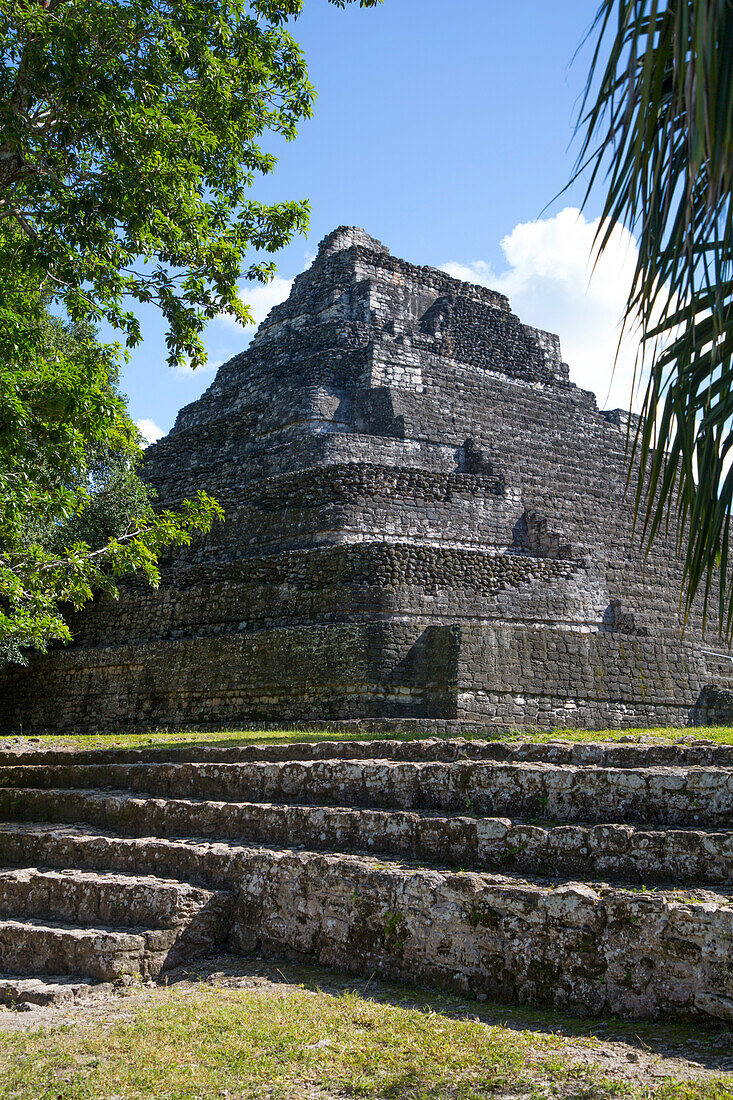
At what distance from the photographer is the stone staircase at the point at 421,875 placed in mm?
4387

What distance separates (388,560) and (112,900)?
844cm

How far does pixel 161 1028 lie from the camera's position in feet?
14.6

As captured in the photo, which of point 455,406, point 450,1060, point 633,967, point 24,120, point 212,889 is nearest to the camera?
point 450,1060

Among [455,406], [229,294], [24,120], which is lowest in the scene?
[229,294]

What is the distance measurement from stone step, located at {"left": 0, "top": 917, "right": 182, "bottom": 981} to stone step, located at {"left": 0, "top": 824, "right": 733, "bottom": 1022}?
13mm

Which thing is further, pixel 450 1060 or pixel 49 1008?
pixel 49 1008

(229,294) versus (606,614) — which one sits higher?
(229,294)

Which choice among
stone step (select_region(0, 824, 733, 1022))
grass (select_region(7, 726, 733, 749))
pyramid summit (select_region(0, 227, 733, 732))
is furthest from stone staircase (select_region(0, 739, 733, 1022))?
pyramid summit (select_region(0, 227, 733, 732))

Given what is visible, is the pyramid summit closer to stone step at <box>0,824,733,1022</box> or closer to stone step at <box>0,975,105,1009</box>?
stone step at <box>0,824,733,1022</box>

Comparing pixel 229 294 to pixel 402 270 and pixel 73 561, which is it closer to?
pixel 73 561

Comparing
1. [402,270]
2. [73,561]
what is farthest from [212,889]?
[402,270]

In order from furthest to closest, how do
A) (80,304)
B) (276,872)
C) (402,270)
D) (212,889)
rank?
(402,270) → (80,304) → (212,889) → (276,872)

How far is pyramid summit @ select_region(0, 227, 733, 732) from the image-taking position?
13.2 metres

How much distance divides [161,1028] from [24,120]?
314 inches
